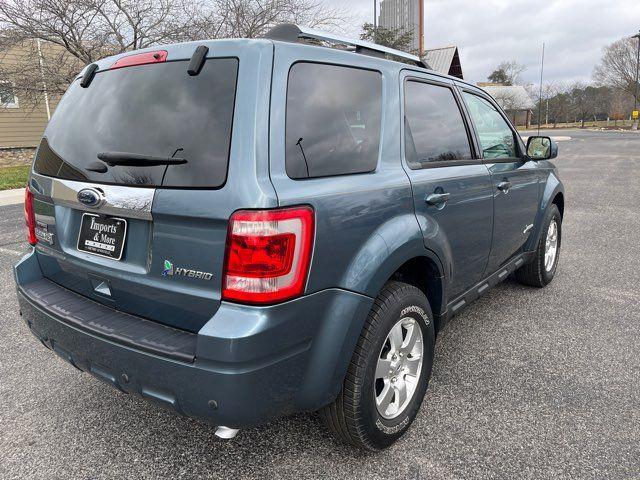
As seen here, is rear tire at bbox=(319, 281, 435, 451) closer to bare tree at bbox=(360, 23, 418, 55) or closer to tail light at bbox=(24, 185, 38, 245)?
tail light at bbox=(24, 185, 38, 245)

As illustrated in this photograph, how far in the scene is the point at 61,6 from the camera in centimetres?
1362

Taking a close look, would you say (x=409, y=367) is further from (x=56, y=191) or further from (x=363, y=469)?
(x=56, y=191)

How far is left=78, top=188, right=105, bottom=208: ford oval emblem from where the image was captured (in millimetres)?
2047

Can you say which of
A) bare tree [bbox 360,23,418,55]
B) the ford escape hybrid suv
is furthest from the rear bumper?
bare tree [bbox 360,23,418,55]

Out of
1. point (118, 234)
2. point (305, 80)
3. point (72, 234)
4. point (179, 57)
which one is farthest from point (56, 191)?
point (305, 80)

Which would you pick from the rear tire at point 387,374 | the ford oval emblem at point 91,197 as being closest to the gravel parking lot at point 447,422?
the rear tire at point 387,374

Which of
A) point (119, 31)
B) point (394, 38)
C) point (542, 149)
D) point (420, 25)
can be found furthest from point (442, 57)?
point (542, 149)

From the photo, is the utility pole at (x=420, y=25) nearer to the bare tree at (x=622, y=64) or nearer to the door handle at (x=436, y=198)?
the door handle at (x=436, y=198)

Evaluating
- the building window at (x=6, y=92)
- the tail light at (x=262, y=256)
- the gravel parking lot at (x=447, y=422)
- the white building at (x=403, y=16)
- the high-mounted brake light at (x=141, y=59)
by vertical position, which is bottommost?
the gravel parking lot at (x=447, y=422)

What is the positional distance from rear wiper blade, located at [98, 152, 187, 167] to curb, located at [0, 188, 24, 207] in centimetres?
976

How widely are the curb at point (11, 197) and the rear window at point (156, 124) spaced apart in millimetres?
9421

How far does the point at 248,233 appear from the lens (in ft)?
5.71

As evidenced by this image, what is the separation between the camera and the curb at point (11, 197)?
10.4 meters

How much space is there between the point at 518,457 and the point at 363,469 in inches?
29.0
